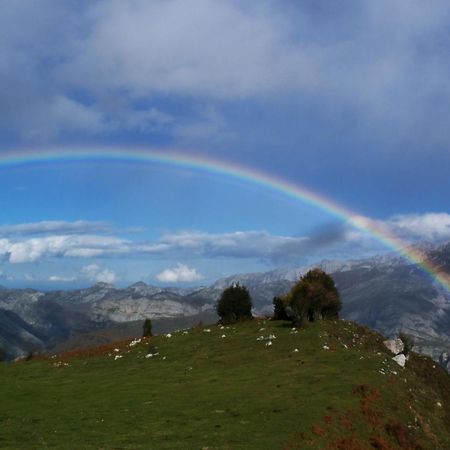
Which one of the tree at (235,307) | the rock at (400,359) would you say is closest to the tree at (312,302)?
the tree at (235,307)

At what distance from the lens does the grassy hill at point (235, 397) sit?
33500 millimetres

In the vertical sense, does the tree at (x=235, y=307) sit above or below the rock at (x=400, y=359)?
above

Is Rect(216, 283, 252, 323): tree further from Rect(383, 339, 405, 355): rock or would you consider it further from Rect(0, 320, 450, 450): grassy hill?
Rect(383, 339, 405, 355): rock

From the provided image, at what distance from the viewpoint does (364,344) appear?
68.9 m

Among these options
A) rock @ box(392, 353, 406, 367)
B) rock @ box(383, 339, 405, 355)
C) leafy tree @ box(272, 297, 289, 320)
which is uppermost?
leafy tree @ box(272, 297, 289, 320)

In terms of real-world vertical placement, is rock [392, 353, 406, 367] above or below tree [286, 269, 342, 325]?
below

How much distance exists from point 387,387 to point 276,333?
24352mm

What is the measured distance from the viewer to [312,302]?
7800 cm

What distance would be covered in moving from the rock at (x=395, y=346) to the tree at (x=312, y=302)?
11438 millimetres

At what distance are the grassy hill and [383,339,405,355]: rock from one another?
132cm

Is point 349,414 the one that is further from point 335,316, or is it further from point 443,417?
point 335,316

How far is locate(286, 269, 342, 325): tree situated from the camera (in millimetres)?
76250

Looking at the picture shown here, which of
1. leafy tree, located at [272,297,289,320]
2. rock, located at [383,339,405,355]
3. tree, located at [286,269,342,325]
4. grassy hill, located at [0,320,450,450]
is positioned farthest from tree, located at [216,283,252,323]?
rock, located at [383,339,405,355]

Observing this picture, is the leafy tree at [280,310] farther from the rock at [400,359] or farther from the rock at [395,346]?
the rock at [400,359]
